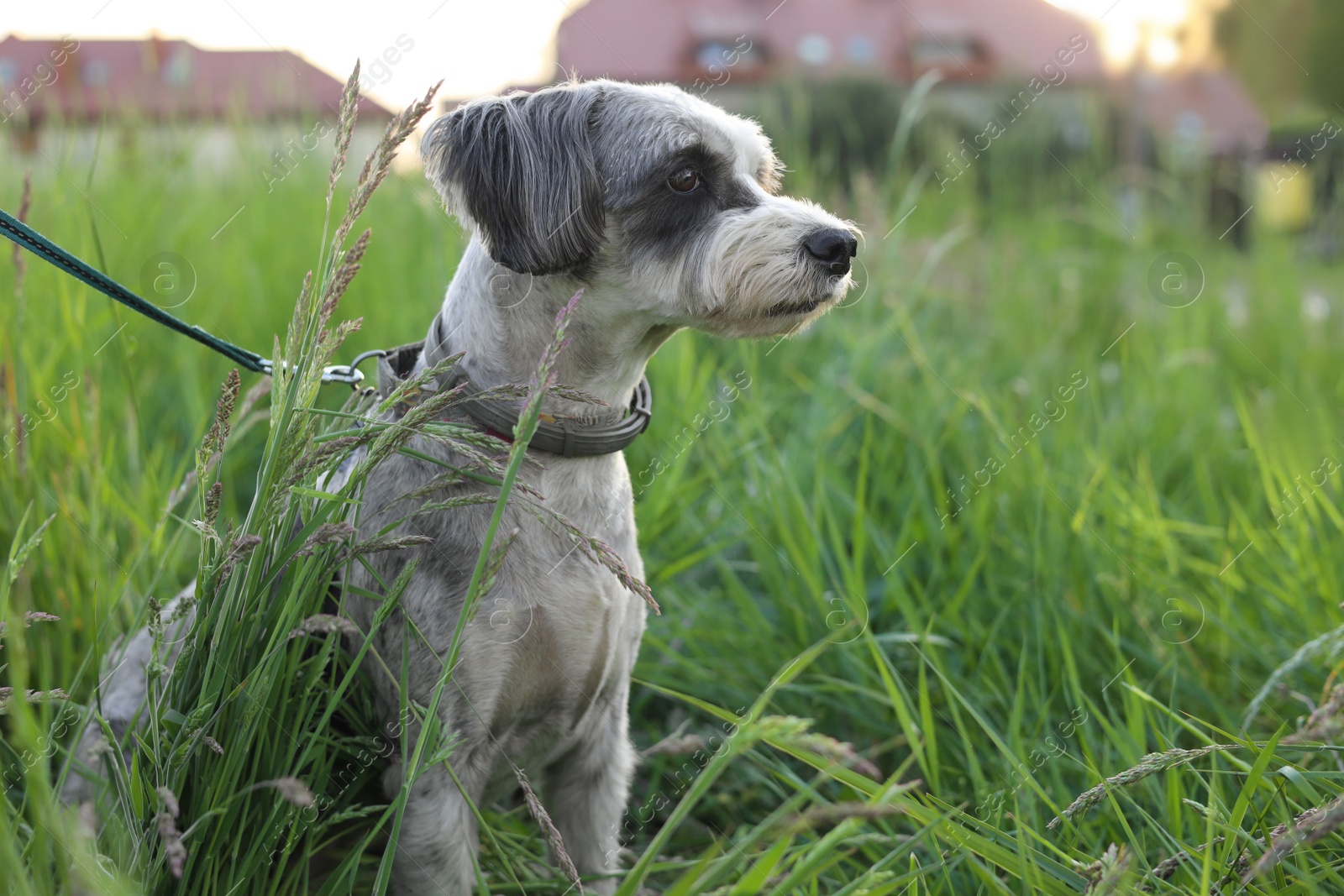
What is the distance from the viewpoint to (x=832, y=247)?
2025mm

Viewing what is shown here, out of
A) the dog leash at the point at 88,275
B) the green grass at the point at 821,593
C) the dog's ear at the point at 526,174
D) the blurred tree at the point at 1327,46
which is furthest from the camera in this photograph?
the blurred tree at the point at 1327,46

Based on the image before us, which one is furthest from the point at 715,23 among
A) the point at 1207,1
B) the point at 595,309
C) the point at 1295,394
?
the point at 595,309

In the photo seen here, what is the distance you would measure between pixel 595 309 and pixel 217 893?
123 centimetres

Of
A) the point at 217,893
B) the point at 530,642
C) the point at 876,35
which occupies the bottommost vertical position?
the point at 217,893

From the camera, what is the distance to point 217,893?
55.7 inches

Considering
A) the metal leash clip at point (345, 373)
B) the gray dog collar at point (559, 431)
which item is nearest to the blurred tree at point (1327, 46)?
the gray dog collar at point (559, 431)

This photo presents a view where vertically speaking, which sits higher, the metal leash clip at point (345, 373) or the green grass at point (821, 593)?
the metal leash clip at point (345, 373)

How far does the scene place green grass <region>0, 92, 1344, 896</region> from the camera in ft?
4.73

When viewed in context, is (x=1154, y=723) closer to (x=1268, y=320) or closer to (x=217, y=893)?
(x=217, y=893)

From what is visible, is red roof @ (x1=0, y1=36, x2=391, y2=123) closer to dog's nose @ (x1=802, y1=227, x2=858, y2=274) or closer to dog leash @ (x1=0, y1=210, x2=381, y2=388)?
dog leash @ (x1=0, y1=210, x2=381, y2=388)

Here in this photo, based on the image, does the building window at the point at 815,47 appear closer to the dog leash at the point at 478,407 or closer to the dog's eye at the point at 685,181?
the dog's eye at the point at 685,181

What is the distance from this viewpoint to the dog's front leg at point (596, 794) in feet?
6.98

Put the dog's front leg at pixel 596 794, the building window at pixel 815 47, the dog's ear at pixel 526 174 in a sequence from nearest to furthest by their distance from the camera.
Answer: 1. the dog's ear at pixel 526 174
2. the dog's front leg at pixel 596 794
3. the building window at pixel 815 47

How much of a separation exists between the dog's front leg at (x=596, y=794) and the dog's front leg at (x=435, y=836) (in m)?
0.38
